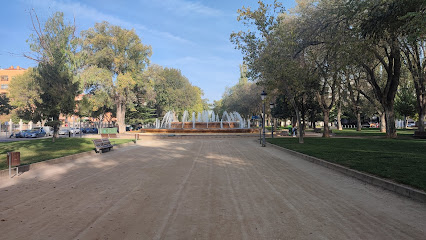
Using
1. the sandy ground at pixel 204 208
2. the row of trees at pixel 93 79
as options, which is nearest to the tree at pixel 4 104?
the row of trees at pixel 93 79

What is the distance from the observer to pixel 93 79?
34.3 metres

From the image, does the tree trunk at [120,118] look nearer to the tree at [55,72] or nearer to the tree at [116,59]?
the tree at [116,59]

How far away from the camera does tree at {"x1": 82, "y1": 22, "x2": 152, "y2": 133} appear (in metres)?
36.2

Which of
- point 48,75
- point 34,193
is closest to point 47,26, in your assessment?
point 48,75

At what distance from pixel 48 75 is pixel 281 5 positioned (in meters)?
19.2

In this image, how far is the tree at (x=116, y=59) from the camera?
3619 centimetres

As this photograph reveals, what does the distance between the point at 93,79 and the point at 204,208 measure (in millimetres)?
34196

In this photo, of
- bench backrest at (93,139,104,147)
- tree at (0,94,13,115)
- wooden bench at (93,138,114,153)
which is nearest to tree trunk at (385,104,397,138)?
wooden bench at (93,138,114,153)

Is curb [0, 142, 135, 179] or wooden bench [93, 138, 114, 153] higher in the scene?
wooden bench [93, 138, 114, 153]

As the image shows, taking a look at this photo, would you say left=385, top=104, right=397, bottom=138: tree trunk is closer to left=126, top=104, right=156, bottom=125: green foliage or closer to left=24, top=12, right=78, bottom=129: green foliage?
left=24, top=12, right=78, bottom=129: green foliage

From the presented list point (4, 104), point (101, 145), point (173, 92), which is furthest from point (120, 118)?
point (4, 104)

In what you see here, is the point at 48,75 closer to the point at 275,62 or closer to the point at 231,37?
the point at 231,37

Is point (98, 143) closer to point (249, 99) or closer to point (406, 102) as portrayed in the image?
point (249, 99)

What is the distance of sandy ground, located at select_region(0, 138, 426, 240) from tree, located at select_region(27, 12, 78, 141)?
1431cm
